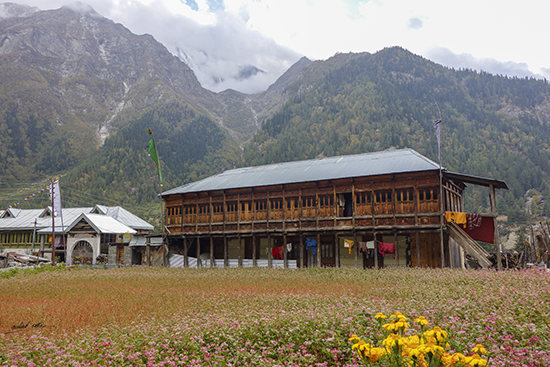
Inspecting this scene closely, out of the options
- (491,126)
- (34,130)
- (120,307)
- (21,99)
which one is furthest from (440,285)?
(21,99)

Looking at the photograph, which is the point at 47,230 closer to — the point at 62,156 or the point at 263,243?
the point at 263,243

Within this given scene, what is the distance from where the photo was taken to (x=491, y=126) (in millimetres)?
131500

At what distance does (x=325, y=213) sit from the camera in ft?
87.4

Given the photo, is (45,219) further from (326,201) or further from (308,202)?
(326,201)

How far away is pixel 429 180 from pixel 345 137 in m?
102

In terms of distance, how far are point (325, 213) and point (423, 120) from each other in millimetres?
111105

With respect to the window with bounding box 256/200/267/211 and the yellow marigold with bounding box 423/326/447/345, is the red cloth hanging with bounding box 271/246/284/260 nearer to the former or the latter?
the window with bounding box 256/200/267/211

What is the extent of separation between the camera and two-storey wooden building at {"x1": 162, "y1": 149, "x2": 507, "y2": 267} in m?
23.8

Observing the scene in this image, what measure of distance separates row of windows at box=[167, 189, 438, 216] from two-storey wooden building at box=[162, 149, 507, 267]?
61 millimetres

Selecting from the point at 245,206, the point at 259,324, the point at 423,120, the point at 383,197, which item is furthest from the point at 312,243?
the point at 423,120

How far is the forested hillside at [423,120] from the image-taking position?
346 feet

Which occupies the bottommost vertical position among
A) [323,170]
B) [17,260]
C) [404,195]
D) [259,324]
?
[17,260]

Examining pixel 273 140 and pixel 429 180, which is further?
pixel 273 140

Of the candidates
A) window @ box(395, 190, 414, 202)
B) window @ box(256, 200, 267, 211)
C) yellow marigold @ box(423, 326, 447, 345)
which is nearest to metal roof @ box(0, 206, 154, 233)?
window @ box(256, 200, 267, 211)
